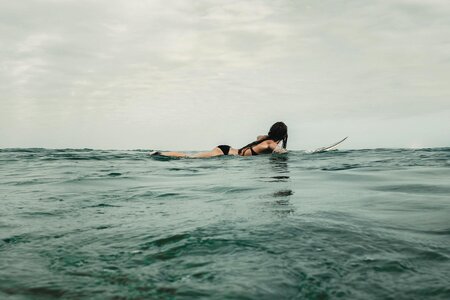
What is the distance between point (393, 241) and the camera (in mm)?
2785

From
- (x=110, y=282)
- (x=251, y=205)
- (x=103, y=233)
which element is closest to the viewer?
(x=110, y=282)

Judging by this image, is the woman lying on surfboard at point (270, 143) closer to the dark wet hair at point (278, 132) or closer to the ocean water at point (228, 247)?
the dark wet hair at point (278, 132)

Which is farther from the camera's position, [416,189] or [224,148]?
[224,148]

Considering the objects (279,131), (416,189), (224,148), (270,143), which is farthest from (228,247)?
(224,148)

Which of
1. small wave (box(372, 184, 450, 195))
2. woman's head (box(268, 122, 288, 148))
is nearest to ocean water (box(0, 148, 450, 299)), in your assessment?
small wave (box(372, 184, 450, 195))

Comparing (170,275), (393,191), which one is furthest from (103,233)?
(393,191)

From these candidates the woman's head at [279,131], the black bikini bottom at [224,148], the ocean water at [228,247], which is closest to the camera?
the ocean water at [228,247]

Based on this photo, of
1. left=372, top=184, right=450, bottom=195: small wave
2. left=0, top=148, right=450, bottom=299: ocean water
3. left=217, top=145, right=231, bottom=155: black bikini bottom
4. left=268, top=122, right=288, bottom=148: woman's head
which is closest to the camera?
left=0, top=148, right=450, bottom=299: ocean water

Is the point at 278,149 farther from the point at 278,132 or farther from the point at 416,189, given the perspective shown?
the point at 416,189

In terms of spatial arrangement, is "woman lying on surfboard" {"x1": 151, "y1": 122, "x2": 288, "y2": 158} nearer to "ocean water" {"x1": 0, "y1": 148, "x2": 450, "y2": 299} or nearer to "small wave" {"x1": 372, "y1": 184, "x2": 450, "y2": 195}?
"small wave" {"x1": 372, "y1": 184, "x2": 450, "y2": 195}

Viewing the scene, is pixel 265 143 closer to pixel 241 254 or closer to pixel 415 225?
pixel 415 225

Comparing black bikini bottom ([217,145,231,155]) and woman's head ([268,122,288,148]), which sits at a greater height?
woman's head ([268,122,288,148])

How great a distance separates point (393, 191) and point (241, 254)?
399 centimetres

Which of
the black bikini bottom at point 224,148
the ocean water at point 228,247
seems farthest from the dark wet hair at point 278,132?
the ocean water at point 228,247
